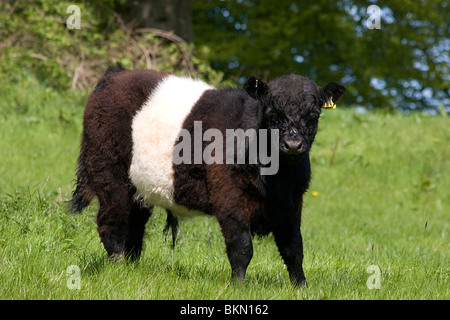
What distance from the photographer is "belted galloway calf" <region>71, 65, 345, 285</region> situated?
483cm

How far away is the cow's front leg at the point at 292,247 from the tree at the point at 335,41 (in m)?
15.7

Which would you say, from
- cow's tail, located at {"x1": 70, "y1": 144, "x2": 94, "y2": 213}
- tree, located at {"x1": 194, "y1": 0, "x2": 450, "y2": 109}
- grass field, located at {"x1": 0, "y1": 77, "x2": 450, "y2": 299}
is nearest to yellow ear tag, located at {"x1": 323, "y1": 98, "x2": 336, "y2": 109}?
grass field, located at {"x1": 0, "y1": 77, "x2": 450, "y2": 299}

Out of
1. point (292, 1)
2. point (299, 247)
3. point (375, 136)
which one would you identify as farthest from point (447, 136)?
point (292, 1)

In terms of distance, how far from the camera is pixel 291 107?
4.68 metres

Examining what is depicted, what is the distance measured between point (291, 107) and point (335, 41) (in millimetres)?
18762

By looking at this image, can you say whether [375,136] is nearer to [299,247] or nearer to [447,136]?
[447,136]

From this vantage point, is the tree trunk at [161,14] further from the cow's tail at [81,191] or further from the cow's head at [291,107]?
the cow's head at [291,107]

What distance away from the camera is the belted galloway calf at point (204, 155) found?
4.83 metres

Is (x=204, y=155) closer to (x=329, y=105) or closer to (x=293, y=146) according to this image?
(x=293, y=146)

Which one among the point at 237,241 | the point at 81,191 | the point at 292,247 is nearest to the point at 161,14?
the point at 81,191

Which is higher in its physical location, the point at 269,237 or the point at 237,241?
the point at 237,241

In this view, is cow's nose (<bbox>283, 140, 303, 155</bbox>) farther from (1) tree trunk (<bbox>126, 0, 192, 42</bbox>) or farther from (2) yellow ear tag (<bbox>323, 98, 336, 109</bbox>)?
(1) tree trunk (<bbox>126, 0, 192, 42</bbox>)

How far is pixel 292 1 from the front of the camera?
72.1ft

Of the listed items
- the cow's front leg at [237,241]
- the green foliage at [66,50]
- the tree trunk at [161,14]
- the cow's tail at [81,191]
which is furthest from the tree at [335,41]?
the cow's front leg at [237,241]
